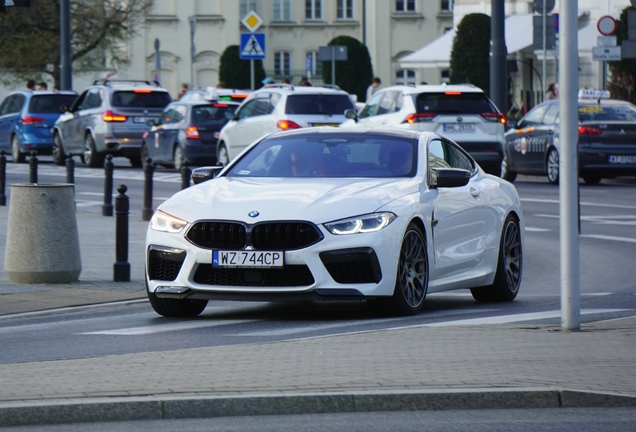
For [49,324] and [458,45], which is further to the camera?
[458,45]

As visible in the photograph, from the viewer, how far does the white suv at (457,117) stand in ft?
86.9

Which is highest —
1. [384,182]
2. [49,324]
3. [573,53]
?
[573,53]

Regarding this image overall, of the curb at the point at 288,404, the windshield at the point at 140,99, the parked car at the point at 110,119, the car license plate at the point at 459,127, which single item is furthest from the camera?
the windshield at the point at 140,99

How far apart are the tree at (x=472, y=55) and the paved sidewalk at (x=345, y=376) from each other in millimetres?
40783

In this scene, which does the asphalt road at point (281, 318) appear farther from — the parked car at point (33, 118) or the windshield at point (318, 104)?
the parked car at point (33, 118)

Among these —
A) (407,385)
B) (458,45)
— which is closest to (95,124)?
(458,45)

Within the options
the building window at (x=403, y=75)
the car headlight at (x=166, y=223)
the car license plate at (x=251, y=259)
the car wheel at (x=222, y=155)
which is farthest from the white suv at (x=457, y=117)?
the building window at (x=403, y=75)

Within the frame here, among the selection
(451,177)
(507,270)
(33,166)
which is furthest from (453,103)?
(451,177)

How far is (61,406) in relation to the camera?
696cm

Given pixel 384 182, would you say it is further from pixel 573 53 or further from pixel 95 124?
pixel 95 124

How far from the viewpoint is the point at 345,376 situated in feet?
25.2

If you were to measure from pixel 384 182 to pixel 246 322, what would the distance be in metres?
1.41

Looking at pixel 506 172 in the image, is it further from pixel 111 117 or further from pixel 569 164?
pixel 569 164

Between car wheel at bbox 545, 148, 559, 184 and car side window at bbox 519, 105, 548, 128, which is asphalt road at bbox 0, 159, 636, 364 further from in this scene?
car side window at bbox 519, 105, 548, 128
